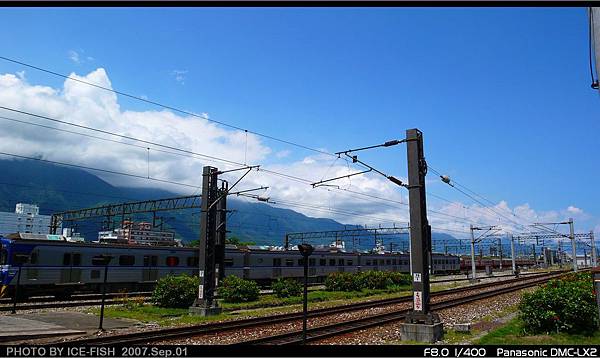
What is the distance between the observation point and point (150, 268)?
31.2 m

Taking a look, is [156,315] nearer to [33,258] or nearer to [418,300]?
[33,258]

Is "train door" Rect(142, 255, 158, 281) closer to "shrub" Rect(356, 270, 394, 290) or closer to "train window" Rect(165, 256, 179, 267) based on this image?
"train window" Rect(165, 256, 179, 267)

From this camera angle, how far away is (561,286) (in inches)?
514

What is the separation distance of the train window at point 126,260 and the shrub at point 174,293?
28.6 feet

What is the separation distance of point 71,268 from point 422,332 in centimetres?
2246

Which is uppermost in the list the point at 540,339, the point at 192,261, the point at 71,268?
the point at 192,261

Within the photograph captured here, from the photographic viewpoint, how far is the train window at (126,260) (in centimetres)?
2967

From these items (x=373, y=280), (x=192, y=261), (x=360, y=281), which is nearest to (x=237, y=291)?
(x=192, y=261)

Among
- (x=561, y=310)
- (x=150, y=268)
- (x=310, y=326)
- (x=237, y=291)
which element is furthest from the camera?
(x=150, y=268)

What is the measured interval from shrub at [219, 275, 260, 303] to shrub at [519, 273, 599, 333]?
15.9 m

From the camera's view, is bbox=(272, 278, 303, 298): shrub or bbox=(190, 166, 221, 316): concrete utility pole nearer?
bbox=(190, 166, 221, 316): concrete utility pole

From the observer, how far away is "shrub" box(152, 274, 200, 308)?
21.8 metres

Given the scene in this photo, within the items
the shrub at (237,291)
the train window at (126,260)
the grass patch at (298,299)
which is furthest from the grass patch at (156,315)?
the train window at (126,260)

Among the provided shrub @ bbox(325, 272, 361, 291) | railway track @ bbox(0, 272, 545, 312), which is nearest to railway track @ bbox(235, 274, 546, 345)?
railway track @ bbox(0, 272, 545, 312)
